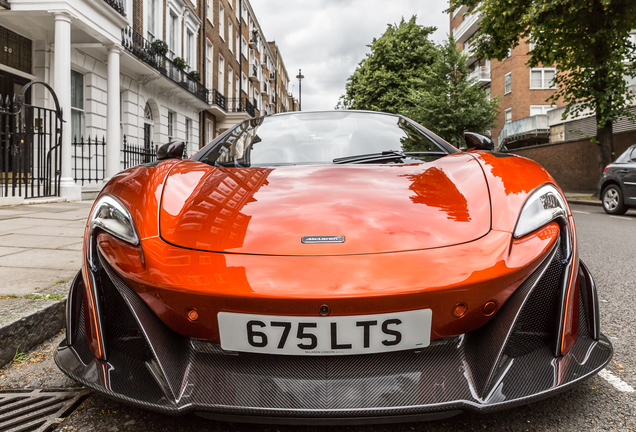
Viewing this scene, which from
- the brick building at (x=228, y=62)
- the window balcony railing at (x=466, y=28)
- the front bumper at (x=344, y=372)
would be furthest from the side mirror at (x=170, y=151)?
the window balcony railing at (x=466, y=28)

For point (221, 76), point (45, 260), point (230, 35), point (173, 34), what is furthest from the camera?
point (230, 35)

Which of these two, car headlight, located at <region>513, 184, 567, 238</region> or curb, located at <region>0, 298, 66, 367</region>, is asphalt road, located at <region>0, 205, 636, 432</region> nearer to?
curb, located at <region>0, 298, 66, 367</region>

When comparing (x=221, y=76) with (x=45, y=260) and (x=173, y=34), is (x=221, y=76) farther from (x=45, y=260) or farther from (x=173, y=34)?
(x=45, y=260)

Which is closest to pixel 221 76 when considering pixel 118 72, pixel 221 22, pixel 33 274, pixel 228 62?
pixel 228 62

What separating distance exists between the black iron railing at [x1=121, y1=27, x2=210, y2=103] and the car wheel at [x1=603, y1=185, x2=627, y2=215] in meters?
12.4

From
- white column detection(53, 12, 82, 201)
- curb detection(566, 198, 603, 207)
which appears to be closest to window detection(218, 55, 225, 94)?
white column detection(53, 12, 82, 201)

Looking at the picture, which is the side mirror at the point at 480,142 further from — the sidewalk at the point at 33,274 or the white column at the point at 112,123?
the white column at the point at 112,123

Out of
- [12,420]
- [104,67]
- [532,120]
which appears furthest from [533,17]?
[532,120]

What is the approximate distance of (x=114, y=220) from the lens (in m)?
1.48

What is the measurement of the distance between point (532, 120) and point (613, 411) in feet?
97.3

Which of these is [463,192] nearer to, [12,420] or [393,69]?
[12,420]

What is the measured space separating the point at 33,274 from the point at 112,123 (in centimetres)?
955

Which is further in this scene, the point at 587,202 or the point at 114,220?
the point at 587,202

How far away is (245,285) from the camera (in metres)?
1.20
